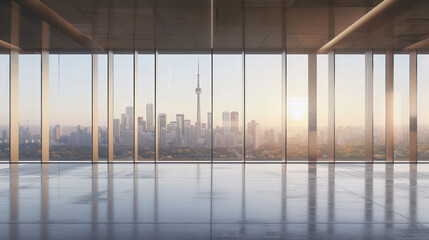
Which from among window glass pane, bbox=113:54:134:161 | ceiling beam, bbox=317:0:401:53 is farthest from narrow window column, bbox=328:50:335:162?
window glass pane, bbox=113:54:134:161

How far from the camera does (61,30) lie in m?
9.73

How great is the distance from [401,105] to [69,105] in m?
11.3

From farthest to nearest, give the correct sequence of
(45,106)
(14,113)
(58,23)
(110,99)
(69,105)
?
(110,99) < (45,106) < (14,113) < (69,105) < (58,23)

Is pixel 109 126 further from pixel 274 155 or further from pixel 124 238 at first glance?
pixel 124 238

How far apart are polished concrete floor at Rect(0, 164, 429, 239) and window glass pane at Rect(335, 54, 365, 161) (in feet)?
9.98

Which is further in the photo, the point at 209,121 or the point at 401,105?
the point at 401,105

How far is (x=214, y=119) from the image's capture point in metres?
12.1

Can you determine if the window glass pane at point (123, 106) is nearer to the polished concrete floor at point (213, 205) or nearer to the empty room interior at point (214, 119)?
the empty room interior at point (214, 119)

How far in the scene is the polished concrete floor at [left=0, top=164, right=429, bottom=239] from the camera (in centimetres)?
425

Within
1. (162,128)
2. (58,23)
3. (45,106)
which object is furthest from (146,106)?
(58,23)

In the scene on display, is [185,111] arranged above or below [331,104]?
below

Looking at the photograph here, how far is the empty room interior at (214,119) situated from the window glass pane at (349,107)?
41 millimetres

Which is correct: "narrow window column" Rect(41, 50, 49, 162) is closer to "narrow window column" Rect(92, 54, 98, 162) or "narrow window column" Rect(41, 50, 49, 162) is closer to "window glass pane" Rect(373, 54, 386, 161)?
"narrow window column" Rect(92, 54, 98, 162)

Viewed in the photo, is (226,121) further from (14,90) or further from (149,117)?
(14,90)
